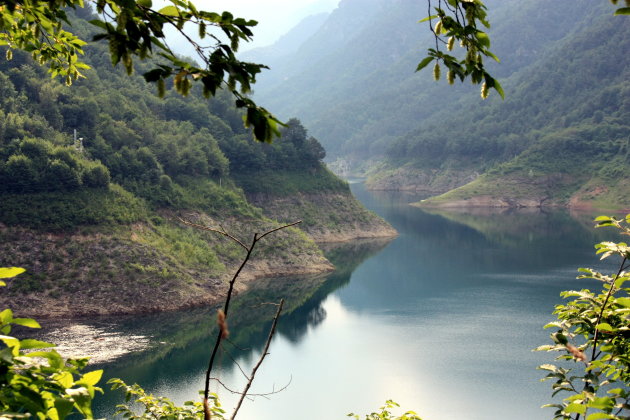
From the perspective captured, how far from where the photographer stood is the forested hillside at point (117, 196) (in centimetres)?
4575

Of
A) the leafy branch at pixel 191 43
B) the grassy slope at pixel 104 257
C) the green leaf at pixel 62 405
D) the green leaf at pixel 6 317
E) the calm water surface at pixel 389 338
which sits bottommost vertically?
the calm water surface at pixel 389 338

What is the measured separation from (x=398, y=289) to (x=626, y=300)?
57.4 meters

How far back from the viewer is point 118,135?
60.8 m

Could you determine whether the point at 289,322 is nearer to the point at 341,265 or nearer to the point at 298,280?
the point at 298,280

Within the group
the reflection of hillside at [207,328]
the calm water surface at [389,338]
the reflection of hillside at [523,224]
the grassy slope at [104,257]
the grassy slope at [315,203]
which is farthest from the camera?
the reflection of hillside at [523,224]

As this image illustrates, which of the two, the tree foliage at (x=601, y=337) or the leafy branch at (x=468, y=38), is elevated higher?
the leafy branch at (x=468, y=38)

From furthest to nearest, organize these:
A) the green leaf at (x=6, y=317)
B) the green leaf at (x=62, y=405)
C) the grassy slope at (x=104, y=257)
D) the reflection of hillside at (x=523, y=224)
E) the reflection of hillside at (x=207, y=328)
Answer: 1. the reflection of hillside at (x=523, y=224)
2. the grassy slope at (x=104, y=257)
3. the reflection of hillside at (x=207, y=328)
4. the green leaf at (x=6, y=317)
5. the green leaf at (x=62, y=405)

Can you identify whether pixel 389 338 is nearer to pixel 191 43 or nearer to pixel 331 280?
pixel 331 280

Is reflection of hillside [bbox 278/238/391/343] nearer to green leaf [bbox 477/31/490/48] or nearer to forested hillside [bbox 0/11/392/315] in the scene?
forested hillside [bbox 0/11/392/315]

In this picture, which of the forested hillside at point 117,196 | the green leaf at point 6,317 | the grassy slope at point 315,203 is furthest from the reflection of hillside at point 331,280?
the green leaf at point 6,317

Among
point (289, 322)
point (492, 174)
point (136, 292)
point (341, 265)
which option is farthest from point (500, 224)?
point (136, 292)

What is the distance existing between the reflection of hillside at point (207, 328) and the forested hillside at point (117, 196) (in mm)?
2238

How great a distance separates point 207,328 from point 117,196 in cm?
1496

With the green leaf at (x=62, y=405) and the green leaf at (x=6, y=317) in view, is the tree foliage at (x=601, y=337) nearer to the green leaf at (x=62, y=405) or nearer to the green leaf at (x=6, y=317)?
the green leaf at (x=62, y=405)
